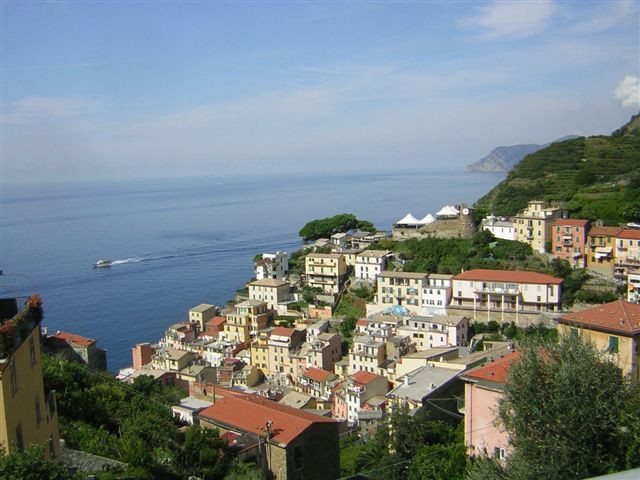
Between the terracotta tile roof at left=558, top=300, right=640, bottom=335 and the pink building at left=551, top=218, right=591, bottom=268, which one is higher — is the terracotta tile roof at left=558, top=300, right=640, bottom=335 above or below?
above

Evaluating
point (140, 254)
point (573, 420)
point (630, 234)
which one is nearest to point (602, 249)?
point (630, 234)

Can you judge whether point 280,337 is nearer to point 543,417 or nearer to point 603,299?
point 603,299

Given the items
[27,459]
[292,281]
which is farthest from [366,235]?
[27,459]

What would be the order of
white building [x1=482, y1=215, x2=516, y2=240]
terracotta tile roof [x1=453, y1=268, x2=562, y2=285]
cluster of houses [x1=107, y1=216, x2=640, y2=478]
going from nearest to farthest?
cluster of houses [x1=107, y1=216, x2=640, y2=478]
terracotta tile roof [x1=453, y1=268, x2=562, y2=285]
white building [x1=482, y1=215, x2=516, y2=240]

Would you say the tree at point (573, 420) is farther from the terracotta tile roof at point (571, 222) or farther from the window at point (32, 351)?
the terracotta tile roof at point (571, 222)

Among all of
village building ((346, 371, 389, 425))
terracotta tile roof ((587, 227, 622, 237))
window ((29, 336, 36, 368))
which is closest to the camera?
window ((29, 336, 36, 368))

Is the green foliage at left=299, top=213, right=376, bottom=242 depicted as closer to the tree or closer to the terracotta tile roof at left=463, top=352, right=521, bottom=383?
the terracotta tile roof at left=463, top=352, right=521, bottom=383

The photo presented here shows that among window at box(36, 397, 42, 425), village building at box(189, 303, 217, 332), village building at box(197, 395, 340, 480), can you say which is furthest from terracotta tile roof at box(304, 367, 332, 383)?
window at box(36, 397, 42, 425)
